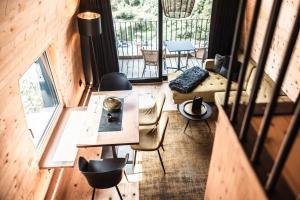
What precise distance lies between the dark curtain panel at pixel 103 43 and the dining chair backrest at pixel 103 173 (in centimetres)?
249

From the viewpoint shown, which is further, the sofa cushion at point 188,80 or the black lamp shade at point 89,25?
the sofa cushion at point 188,80

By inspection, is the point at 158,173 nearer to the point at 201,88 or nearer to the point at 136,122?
the point at 136,122

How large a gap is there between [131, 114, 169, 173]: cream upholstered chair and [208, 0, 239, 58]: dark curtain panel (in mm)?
2537

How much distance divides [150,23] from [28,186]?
509 centimetres

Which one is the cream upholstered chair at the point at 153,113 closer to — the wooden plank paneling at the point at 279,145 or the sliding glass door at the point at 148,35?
the sliding glass door at the point at 148,35

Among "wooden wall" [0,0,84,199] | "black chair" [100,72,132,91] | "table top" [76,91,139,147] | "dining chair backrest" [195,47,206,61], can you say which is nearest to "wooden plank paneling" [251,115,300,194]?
"table top" [76,91,139,147]

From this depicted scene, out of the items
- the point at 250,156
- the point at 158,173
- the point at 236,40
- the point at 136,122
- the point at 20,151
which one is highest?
the point at 236,40

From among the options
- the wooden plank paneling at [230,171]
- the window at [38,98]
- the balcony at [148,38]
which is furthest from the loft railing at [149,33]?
the wooden plank paneling at [230,171]

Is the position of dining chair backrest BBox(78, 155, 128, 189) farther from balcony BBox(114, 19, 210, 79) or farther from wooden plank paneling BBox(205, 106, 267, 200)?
balcony BBox(114, 19, 210, 79)

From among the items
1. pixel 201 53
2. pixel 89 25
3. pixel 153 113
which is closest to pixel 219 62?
pixel 201 53

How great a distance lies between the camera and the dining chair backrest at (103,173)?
293 cm

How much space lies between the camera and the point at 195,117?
171 inches

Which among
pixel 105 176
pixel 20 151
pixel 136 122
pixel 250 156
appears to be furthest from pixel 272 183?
pixel 136 122

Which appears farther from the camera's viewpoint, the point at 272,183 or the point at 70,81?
the point at 70,81
